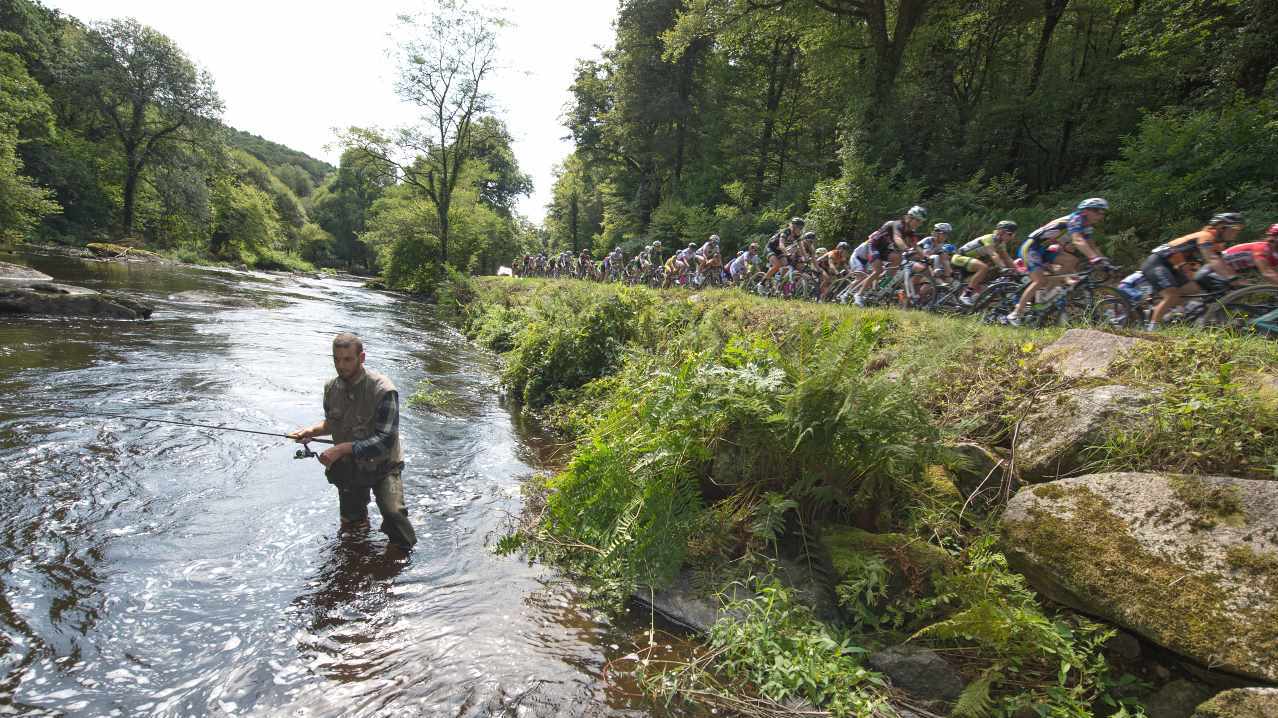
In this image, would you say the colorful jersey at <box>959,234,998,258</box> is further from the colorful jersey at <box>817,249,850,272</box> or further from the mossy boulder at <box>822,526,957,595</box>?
the mossy boulder at <box>822,526,957,595</box>

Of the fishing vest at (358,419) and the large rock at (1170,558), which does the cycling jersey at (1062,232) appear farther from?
the fishing vest at (358,419)

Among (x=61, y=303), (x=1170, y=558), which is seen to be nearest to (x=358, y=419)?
(x=1170, y=558)

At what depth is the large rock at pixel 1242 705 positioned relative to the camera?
2.29 m

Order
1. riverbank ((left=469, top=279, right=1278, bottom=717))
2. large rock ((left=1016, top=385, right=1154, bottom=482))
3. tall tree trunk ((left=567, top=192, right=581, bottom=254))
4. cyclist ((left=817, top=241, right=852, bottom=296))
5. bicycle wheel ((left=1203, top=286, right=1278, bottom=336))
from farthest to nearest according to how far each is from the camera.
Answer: tall tree trunk ((left=567, top=192, right=581, bottom=254)) < cyclist ((left=817, top=241, right=852, bottom=296)) < bicycle wheel ((left=1203, top=286, right=1278, bottom=336)) < large rock ((left=1016, top=385, right=1154, bottom=482)) < riverbank ((left=469, top=279, right=1278, bottom=717))

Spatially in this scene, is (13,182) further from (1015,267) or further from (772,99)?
(1015,267)

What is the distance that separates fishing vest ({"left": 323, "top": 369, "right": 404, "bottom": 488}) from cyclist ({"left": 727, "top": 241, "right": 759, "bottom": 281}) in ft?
43.5

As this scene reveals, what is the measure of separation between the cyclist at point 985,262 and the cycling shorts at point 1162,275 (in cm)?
239

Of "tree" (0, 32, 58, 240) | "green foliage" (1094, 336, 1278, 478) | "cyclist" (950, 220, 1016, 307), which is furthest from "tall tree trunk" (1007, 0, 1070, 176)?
"tree" (0, 32, 58, 240)

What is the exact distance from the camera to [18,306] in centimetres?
1226

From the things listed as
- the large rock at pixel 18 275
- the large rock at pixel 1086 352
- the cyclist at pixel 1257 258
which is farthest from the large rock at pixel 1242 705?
the large rock at pixel 18 275

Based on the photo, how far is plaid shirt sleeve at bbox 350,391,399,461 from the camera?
4.57 meters

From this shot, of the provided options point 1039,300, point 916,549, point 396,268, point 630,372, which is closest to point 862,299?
point 1039,300

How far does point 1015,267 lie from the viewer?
9.08m

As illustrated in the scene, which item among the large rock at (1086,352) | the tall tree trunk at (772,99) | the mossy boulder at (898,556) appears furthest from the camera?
the tall tree trunk at (772,99)
